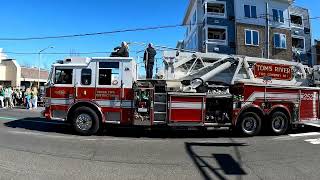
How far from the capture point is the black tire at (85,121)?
1395 centimetres

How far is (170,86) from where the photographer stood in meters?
14.3

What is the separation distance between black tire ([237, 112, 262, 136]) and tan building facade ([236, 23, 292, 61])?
85.0ft

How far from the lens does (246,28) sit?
40.7 metres

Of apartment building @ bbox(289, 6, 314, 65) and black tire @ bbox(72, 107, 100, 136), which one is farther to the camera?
apartment building @ bbox(289, 6, 314, 65)

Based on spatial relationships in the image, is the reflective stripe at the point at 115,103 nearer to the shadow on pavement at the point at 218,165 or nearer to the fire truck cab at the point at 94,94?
the fire truck cab at the point at 94,94

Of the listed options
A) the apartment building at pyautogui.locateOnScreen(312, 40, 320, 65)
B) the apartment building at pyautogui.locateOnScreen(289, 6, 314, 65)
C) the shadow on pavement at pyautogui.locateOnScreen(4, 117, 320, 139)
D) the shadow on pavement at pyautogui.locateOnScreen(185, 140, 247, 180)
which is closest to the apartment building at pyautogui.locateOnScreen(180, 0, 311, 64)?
the apartment building at pyautogui.locateOnScreen(289, 6, 314, 65)

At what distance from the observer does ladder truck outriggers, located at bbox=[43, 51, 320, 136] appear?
14.0 meters

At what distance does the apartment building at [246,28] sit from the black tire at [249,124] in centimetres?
2518

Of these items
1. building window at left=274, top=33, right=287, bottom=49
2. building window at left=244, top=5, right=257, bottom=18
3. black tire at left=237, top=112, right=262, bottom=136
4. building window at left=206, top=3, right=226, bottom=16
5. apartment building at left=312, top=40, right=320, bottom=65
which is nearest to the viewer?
black tire at left=237, top=112, right=262, bottom=136

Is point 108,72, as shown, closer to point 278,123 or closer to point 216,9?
point 278,123

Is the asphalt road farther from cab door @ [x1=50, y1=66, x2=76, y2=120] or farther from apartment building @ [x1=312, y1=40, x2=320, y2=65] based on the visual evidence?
apartment building @ [x1=312, y1=40, x2=320, y2=65]

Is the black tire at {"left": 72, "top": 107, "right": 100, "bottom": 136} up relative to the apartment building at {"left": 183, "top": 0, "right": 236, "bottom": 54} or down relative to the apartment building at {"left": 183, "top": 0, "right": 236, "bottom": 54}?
down

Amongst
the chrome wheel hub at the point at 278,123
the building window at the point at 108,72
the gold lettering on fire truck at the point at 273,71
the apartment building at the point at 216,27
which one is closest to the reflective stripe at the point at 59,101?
the building window at the point at 108,72

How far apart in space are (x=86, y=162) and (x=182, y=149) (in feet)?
10.1
